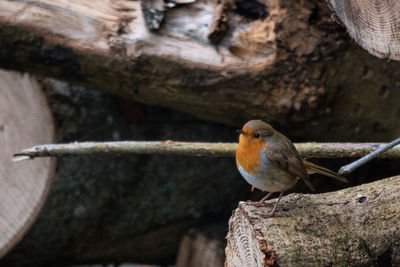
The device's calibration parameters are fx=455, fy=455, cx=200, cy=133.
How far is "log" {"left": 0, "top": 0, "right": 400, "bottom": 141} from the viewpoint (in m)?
2.27

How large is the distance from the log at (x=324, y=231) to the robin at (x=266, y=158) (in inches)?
5.1

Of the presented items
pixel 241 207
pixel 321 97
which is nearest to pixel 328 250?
pixel 241 207

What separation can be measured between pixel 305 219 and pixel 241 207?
0.78ft

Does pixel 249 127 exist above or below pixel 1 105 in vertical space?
above

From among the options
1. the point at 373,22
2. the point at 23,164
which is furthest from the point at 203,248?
the point at 373,22

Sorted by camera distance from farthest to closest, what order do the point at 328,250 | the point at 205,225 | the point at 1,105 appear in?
the point at 205,225, the point at 1,105, the point at 328,250

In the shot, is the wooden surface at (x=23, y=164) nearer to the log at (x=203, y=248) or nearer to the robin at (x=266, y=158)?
the log at (x=203, y=248)

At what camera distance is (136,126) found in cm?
292

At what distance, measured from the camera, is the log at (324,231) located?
4.93 ft

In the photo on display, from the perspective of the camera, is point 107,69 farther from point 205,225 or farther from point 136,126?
point 205,225

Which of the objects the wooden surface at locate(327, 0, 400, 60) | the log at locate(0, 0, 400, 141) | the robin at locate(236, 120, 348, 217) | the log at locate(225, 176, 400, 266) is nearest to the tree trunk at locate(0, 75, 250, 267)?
the log at locate(0, 0, 400, 141)

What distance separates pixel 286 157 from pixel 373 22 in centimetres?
60

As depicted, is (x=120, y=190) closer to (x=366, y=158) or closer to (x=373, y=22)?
(x=366, y=158)

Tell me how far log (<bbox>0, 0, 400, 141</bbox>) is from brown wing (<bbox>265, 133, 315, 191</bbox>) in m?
0.55
